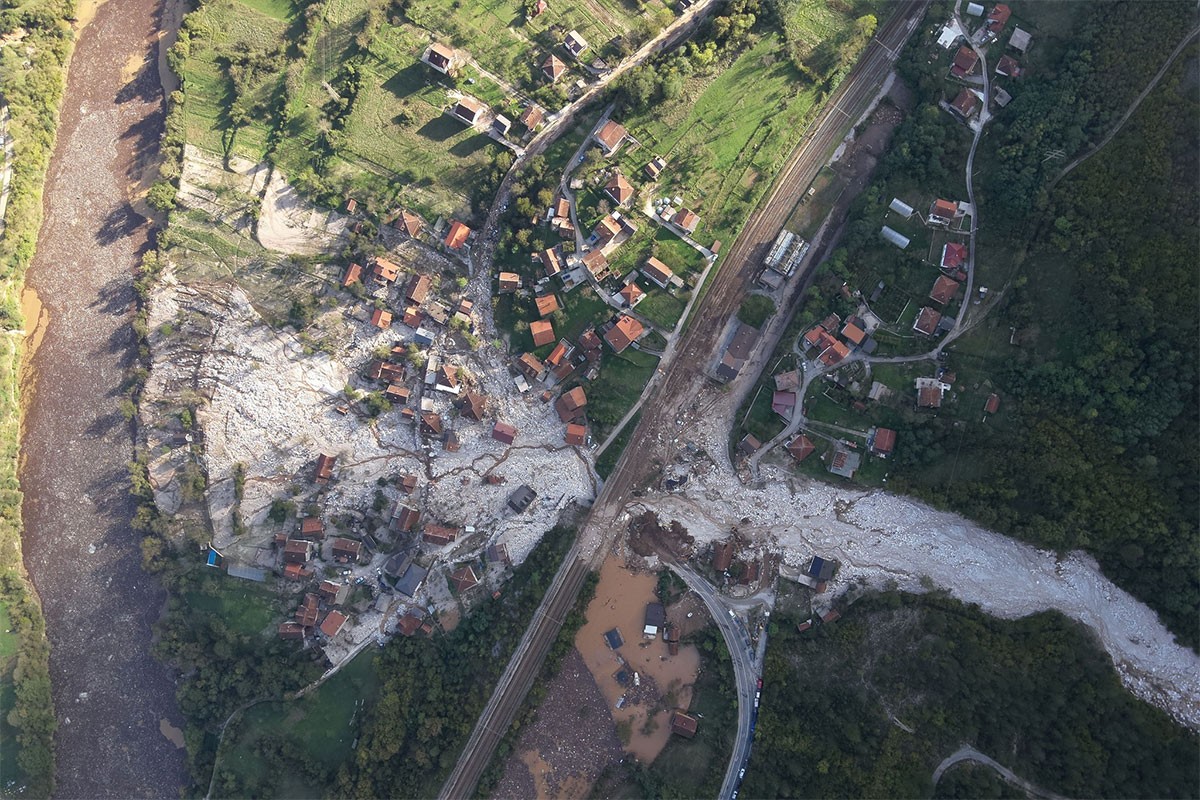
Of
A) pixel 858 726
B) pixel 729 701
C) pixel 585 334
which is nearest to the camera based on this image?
pixel 858 726

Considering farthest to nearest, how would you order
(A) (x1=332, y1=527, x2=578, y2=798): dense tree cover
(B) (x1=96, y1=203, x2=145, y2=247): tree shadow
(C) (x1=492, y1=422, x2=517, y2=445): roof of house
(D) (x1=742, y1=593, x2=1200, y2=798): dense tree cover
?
1. (B) (x1=96, y1=203, x2=145, y2=247): tree shadow
2. (C) (x1=492, y1=422, x2=517, y2=445): roof of house
3. (A) (x1=332, y1=527, x2=578, y2=798): dense tree cover
4. (D) (x1=742, y1=593, x2=1200, y2=798): dense tree cover

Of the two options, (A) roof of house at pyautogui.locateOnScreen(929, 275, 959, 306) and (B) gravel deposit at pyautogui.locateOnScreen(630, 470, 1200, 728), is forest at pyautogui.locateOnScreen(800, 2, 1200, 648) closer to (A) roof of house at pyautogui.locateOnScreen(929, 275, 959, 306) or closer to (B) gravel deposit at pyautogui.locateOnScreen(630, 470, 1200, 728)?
(B) gravel deposit at pyautogui.locateOnScreen(630, 470, 1200, 728)

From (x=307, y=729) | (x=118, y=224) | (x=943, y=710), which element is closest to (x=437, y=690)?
(x=307, y=729)

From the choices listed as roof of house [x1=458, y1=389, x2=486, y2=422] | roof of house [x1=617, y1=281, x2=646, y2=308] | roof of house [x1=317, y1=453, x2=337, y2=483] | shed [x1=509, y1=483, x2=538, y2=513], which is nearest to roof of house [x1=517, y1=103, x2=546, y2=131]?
roof of house [x1=617, y1=281, x2=646, y2=308]

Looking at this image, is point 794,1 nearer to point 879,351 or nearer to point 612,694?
point 879,351

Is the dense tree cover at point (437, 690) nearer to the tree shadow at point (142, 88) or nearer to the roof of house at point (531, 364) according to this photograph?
the roof of house at point (531, 364)

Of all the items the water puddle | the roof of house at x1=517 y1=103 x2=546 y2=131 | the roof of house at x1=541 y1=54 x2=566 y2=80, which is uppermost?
the roof of house at x1=541 y1=54 x2=566 y2=80

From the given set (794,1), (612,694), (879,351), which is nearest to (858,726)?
(612,694)
